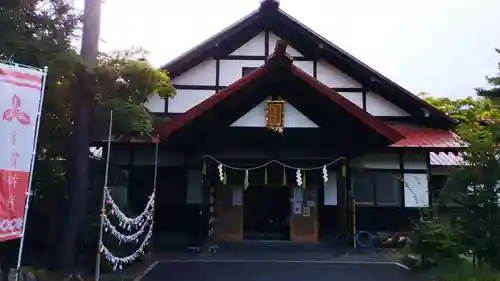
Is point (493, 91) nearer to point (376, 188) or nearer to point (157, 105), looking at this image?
point (376, 188)

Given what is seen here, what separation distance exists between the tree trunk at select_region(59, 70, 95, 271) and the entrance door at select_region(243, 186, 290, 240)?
5.87 metres

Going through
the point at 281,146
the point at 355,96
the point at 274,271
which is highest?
the point at 355,96

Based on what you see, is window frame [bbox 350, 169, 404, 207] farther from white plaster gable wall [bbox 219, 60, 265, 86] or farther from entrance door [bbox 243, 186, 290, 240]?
white plaster gable wall [bbox 219, 60, 265, 86]

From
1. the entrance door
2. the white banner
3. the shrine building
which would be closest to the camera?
the white banner

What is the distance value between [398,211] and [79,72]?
9.79 metres

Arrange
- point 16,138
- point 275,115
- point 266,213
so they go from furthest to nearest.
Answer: point 266,213 → point 275,115 → point 16,138

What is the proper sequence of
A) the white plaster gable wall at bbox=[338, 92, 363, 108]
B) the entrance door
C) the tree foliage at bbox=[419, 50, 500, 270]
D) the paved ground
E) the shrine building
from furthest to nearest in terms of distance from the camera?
the white plaster gable wall at bbox=[338, 92, 363, 108] → the entrance door → the shrine building → the paved ground → the tree foliage at bbox=[419, 50, 500, 270]

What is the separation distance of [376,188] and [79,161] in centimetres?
870

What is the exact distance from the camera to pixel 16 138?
639 centimetres

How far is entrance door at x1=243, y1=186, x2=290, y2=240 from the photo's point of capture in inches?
569

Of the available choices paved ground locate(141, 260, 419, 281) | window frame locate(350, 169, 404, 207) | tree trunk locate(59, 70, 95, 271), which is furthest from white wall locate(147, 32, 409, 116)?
paved ground locate(141, 260, 419, 281)

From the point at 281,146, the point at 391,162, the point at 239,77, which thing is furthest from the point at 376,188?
the point at 239,77

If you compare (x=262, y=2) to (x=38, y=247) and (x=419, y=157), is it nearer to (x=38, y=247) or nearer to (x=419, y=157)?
(x=419, y=157)

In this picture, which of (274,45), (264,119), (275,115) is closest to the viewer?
(275,115)
